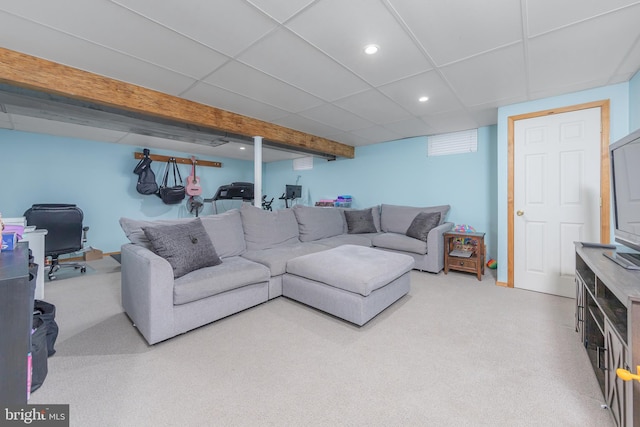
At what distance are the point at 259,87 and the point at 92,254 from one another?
461 cm

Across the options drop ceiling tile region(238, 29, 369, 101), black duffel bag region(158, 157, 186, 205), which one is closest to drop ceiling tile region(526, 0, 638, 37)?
drop ceiling tile region(238, 29, 369, 101)

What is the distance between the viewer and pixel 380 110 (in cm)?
348

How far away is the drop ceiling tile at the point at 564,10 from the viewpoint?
5.15ft

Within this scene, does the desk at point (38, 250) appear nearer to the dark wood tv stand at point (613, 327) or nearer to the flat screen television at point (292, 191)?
the flat screen television at point (292, 191)

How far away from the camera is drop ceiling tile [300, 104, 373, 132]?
137 inches

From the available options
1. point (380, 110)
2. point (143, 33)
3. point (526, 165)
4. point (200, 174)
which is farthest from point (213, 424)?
point (200, 174)

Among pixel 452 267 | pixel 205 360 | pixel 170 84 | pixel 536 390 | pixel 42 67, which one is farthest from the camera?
pixel 452 267

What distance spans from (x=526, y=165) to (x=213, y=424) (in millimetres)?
3881

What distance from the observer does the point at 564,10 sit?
1628 millimetres

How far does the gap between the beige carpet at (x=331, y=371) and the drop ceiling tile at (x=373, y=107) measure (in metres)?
2.35

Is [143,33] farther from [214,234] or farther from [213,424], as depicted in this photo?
[213,424]

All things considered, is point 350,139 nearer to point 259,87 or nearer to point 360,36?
point 259,87

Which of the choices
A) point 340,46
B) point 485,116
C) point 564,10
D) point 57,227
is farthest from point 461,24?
point 57,227

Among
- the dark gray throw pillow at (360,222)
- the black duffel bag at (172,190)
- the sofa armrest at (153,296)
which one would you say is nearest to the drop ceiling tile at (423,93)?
the dark gray throw pillow at (360,222)
